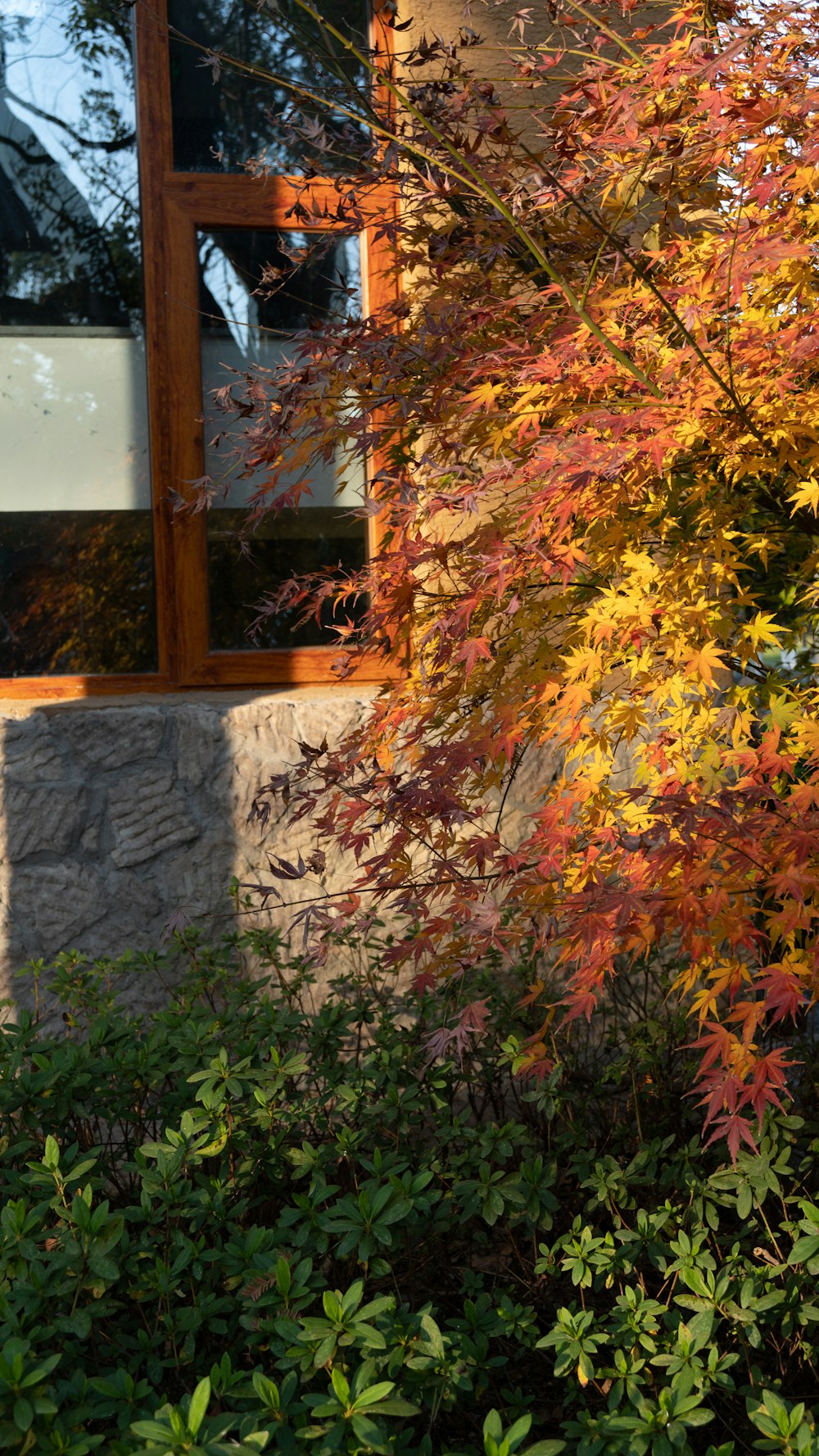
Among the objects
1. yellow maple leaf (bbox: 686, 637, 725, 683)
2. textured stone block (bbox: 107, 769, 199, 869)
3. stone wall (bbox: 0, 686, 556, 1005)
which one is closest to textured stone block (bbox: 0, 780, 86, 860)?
stone wall (bbox: 0, 686, 556, 1005)

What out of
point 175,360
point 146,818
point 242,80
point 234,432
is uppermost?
point 242,80

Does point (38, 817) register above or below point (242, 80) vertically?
below

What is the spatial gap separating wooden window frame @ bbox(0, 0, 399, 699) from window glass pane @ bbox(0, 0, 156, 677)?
2.0 inches

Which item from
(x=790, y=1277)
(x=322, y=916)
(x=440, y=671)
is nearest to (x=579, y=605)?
(x=440, y=671)

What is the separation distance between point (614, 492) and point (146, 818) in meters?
1.60

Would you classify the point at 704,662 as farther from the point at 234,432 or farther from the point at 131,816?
the point at 234,432

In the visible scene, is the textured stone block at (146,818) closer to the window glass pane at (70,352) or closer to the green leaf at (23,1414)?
the window glass pane at (70,352)

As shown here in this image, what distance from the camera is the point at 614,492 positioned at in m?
2.11

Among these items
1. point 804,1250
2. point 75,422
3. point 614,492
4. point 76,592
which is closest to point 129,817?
point 76,592

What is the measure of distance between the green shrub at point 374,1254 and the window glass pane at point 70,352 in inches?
40.4

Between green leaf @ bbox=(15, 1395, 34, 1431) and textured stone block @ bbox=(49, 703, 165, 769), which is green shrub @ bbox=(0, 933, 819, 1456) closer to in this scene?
green leaf @ bbox=(15, 1395, 34, 1431)

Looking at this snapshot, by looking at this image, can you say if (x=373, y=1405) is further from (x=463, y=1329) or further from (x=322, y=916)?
(x=322, y=916)

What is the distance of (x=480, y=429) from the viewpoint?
7.86 feet

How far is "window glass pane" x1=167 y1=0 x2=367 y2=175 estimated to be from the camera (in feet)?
10.5
